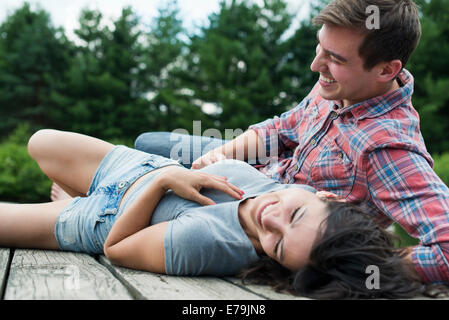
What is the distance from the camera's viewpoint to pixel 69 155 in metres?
2.49

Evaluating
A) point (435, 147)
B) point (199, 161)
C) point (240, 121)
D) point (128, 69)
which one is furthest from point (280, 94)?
point (199, 161)

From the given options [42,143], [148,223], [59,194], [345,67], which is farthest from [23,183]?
[345,67]

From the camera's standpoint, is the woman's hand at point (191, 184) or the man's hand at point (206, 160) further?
the man's hand at point (206, 160)

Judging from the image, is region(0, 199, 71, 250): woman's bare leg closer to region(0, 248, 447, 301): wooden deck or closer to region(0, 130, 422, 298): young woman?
region(0, 130, 422, 298): young woman

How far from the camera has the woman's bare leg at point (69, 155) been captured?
2488 mm

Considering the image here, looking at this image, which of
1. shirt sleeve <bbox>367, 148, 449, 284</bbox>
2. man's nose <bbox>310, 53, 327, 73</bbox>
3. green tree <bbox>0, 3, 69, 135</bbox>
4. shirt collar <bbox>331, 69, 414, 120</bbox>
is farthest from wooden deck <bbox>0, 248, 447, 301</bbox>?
green tree <bbox>0, 3, 69, 135</bbox>

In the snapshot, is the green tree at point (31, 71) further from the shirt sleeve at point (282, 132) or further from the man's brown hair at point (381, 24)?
the man's brown hair at point (381, 24)

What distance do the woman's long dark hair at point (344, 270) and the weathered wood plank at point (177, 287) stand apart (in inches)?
5.0

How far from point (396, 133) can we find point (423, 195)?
306 mm

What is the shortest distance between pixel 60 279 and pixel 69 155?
3.48 ft

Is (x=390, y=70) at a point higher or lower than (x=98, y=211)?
higher

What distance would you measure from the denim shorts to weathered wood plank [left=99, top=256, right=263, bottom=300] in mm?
325

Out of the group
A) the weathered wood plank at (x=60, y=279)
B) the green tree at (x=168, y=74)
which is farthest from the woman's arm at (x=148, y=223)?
the green tree at (x=168, y=74)

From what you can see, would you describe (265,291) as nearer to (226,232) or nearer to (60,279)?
(226,232)
